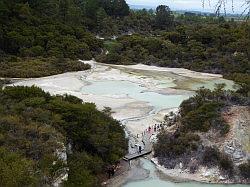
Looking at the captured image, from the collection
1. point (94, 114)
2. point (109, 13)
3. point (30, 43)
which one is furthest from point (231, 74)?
point (109, 13)

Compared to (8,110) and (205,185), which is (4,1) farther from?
(205,185)

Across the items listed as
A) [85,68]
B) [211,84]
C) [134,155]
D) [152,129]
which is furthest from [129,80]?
[134,155]

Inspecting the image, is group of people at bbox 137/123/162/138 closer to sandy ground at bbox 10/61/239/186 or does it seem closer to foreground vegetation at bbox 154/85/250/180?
sandy ground at bbox 10/61/239/186

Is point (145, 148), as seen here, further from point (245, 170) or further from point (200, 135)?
point (245, 170)

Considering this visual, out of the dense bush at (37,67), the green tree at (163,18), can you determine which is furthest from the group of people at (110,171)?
the green tree at (163,18)

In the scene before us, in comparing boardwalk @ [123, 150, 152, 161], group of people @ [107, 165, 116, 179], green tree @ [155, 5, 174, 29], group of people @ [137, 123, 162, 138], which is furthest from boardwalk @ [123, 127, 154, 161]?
green tree @ [155, 5, 174, 29]

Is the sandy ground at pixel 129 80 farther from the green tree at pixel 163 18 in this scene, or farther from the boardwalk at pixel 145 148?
the green tree at pixel 163 18
